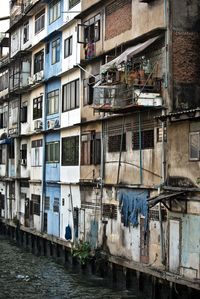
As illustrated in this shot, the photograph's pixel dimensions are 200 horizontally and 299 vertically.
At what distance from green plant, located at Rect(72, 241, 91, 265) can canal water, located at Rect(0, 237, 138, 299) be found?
79 cm

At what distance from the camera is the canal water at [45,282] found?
75.6 ft

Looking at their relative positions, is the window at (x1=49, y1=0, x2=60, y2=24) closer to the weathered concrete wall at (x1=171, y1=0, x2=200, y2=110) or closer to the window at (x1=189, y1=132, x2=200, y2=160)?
the weathered concrete wall at (x1=171, y1=0, x2=200, y2=110)

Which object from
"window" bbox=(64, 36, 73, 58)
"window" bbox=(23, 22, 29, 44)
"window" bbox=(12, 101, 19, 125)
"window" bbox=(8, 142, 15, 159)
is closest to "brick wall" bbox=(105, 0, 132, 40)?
"window" bbox=(64, 36, 73, 58)

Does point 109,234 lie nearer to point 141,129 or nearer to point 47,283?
point 47,283

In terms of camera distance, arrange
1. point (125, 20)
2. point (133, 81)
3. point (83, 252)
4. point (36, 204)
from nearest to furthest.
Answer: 1. point (133, 81)
2. point (125, 20)
3. point (83, 252)
4. point (36, 204)

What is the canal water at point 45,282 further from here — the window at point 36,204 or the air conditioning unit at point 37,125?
the air conditioning unit at point 37,125

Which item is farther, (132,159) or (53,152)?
(53,152)

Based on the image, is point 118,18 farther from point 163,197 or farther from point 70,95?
point 163,197

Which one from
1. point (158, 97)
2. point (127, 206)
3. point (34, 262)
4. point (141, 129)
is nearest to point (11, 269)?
point (34, 262)

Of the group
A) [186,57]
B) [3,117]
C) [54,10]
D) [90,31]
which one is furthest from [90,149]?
[3,117]

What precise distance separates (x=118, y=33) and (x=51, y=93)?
9.83 meters

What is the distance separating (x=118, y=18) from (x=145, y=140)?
585 centimetres

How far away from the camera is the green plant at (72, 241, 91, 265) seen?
88.0ft

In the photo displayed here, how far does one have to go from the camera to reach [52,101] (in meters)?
34.6
